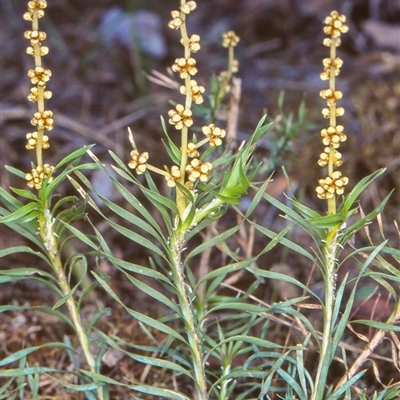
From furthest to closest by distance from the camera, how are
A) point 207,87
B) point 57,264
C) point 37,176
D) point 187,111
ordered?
point 207,87 → point 57,264 → point 37,176 → point 187,111

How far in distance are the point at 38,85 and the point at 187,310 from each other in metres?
0.52

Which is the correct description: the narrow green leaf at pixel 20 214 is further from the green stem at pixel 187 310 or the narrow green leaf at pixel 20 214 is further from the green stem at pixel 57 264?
the green stem at pixel 187 310

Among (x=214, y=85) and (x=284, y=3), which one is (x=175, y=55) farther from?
(x=214, y=85)

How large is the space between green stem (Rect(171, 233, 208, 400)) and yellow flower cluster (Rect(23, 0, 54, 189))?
0.29m

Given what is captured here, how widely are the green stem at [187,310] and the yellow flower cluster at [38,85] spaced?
0.94ft

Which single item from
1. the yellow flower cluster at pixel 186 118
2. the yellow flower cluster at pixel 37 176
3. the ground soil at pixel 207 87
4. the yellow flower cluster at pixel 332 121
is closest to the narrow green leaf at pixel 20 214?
the yellow flower cluster at pixel 37 176

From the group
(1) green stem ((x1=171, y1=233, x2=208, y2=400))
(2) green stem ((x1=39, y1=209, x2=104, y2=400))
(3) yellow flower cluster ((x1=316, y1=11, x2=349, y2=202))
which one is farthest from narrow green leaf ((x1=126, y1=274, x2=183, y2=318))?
(3) yellow flower cluster ((x1=316, y1=11, x2=349, y2=202))

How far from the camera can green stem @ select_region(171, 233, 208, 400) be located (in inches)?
52.2

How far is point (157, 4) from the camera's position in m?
3.29

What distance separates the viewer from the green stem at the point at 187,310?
4.35 feet

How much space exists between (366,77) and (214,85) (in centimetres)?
130

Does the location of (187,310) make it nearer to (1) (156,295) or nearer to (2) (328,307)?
(1) (156,295)

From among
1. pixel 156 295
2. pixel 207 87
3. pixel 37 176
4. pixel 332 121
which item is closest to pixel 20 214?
pixel 37 176

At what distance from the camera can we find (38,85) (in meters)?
1.29
